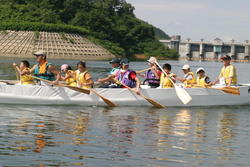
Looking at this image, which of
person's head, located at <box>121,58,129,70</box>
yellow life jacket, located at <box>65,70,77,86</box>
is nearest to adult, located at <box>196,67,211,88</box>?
person's head, located at <box>121,58,129,70</box>

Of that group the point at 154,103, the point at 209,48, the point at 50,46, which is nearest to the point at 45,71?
the point at 154,103

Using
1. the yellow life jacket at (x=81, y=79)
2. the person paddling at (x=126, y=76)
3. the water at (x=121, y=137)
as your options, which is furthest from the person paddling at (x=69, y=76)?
the person paddling at (x=126, y=76)

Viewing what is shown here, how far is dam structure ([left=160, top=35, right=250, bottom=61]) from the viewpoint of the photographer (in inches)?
7411

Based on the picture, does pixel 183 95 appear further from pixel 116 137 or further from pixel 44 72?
pixel 116 137

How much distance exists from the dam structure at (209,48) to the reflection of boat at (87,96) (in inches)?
6658

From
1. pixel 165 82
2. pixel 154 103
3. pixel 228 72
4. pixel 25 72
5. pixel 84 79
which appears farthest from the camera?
pixel 228 72

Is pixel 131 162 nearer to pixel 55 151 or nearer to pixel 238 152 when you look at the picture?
pixel 55 151

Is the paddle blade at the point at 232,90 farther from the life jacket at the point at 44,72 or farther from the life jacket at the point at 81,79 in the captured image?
the life jacket at the point at 44,72

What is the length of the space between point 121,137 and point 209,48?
600 ft

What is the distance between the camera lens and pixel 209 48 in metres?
193

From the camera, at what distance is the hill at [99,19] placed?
4343 inches

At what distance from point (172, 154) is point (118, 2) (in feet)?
422

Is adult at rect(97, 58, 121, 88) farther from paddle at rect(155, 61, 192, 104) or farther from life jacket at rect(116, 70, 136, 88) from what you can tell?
paddle at rect(155, 61, 192, 104)

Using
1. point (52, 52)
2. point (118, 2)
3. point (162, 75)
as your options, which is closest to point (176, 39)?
point (118, 2)
